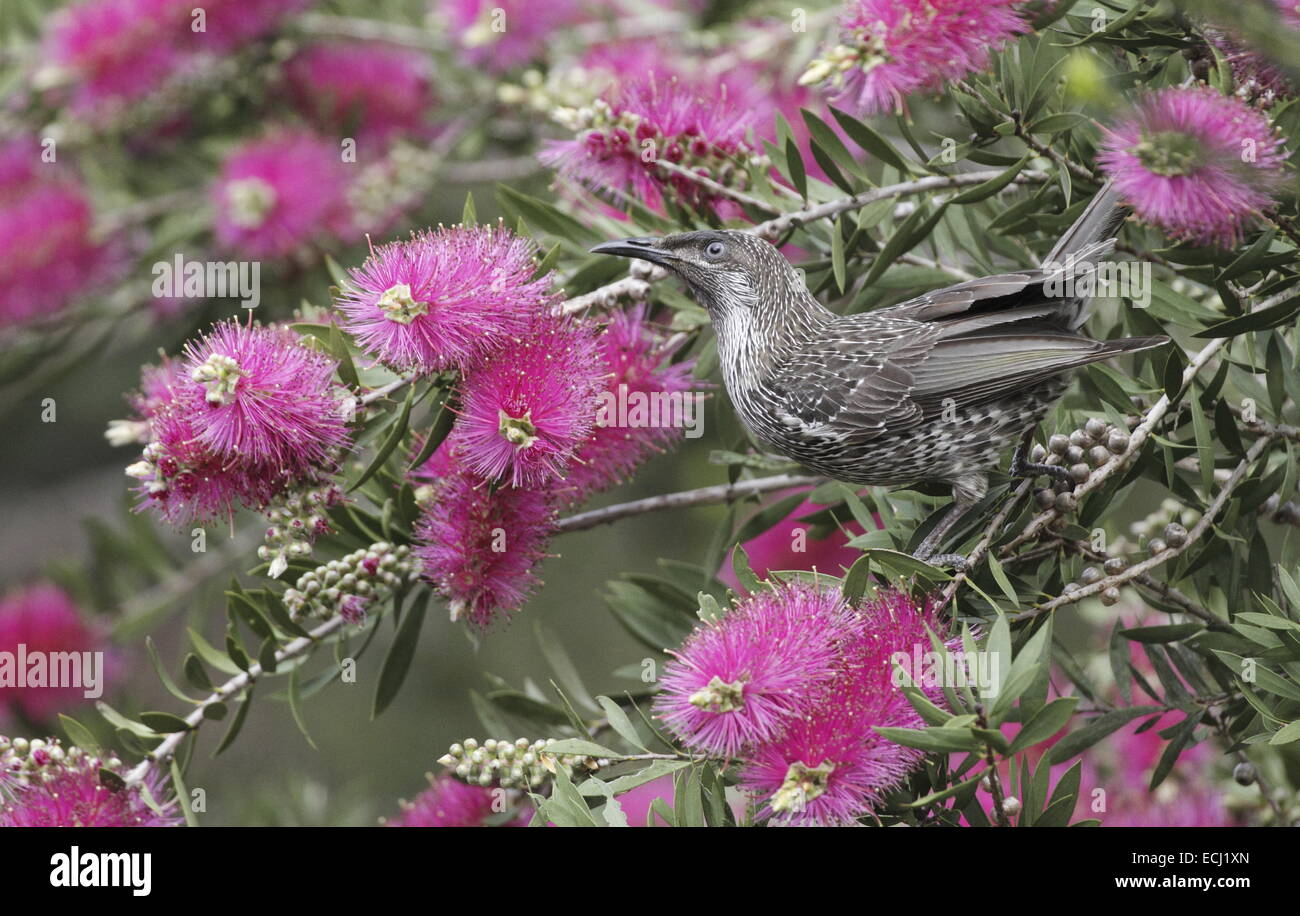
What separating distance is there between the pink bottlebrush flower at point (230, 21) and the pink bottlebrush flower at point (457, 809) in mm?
2633

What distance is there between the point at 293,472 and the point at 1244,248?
1.82 meters

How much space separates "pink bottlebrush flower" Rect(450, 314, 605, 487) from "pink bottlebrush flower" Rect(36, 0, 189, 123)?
2.33 metres

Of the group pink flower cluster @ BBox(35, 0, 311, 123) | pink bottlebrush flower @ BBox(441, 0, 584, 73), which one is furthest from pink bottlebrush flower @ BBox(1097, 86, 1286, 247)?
pink flower cluster @ BBox(35, 0, 311, 123)

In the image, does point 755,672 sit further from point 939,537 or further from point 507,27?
point 507,27

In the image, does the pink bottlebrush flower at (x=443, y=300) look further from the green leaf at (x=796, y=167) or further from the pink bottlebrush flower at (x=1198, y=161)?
the pink bottlebrush flower at (x=1198, y=161)

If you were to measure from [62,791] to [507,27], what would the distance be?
8.82ft

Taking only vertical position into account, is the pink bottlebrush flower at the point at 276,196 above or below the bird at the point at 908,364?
above

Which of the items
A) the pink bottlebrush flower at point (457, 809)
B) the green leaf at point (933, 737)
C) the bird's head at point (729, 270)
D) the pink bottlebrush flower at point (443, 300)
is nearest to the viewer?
the green leaf at point (933, 737)

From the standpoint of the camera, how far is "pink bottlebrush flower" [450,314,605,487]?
2275 millimetres

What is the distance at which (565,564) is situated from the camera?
6.15 metres

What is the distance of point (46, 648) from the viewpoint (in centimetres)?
382

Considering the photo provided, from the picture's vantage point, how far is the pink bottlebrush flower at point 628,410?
259 cm

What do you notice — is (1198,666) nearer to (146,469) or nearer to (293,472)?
(293,472)

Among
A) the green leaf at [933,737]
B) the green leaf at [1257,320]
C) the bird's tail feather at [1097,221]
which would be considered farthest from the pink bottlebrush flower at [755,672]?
the bird's tail feather at [1097,221]
